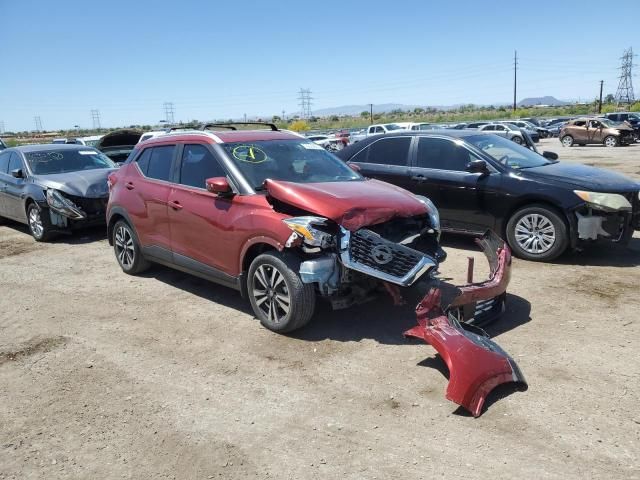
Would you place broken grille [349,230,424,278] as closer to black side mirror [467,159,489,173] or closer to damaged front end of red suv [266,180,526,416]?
damaged front end of red suv [266,180,526,416]

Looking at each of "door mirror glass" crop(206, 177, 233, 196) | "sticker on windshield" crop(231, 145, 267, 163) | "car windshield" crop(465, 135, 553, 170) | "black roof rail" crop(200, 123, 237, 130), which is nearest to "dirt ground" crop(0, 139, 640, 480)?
"door mirror glass" crop(206, 177, 233, 196)

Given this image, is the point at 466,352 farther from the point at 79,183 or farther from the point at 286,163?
the point at 79,183

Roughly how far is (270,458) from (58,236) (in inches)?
323

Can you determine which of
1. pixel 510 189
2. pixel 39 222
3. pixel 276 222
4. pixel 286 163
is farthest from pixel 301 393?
pixel 39 222

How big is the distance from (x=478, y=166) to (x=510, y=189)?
515 millimetres

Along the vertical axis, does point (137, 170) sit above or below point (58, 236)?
above

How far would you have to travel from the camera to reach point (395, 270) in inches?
172

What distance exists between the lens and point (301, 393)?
12.5 feet

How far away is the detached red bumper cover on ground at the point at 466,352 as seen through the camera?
346cm

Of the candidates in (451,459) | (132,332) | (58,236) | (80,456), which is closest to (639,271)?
(451,459)

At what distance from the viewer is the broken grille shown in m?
4.34

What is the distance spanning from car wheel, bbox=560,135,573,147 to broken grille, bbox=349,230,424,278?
30.7 metres

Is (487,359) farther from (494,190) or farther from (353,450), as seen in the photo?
(494,190)

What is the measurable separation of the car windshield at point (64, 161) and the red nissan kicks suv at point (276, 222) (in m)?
4.25
